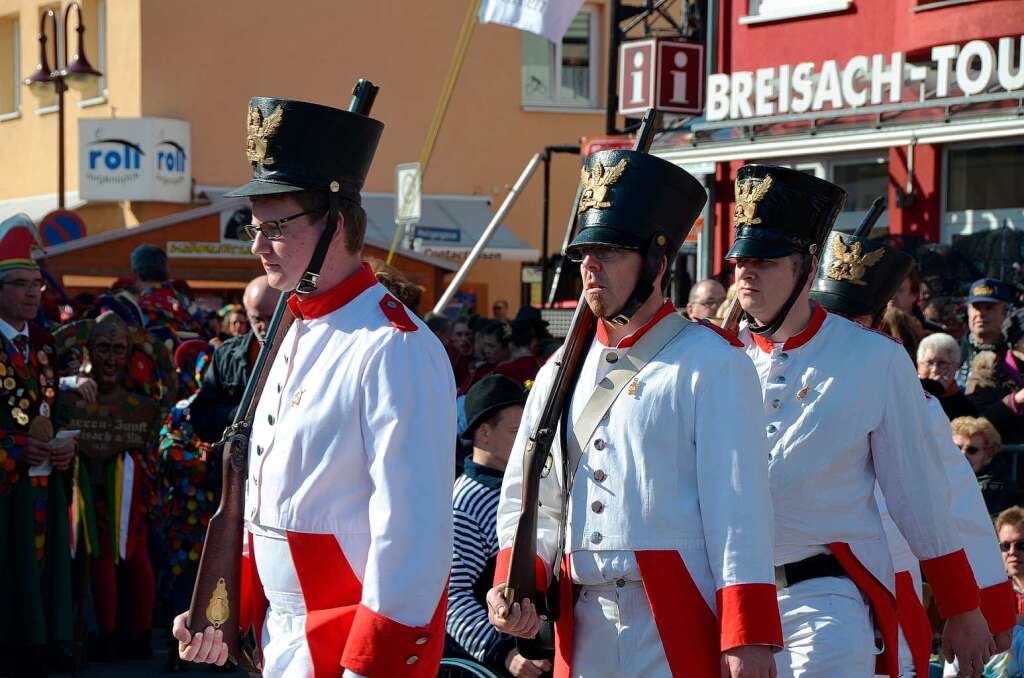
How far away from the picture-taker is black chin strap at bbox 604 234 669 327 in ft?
14.1

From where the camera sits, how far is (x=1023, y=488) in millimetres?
8609

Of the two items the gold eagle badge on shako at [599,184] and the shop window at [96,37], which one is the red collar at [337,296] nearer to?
the gold eagle badge on shako at [599,184]

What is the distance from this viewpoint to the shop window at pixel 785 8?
1856 centimetres

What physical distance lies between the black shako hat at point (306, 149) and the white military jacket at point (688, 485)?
835mm

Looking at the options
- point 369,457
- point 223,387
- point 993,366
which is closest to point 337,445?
point 369,457

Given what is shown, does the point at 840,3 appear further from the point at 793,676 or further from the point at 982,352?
the point at 793,676

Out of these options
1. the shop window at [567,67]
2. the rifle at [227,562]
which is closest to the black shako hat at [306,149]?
the rifle at [227,562]

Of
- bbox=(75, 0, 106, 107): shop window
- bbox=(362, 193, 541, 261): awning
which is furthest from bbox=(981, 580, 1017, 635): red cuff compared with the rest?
bbox=(75, 0, 106, 107): shop window

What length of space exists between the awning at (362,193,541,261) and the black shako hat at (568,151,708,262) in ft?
71.3

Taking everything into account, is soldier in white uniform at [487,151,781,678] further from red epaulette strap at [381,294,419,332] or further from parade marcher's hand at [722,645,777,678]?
red epaulette strap at [381,294,419,332]

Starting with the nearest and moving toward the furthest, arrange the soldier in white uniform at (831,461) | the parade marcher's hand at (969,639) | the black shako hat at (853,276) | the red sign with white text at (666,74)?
the soldier in white uniform at (831,461)
the parade marcher's hand at (969,639)
the black shako hat at (853,276)
the red sign with white text at (666,74)

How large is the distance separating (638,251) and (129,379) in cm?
587

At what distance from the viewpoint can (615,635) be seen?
4.20 m

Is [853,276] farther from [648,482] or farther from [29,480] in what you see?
[29,480]
